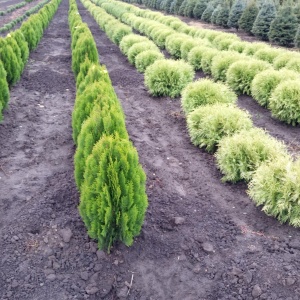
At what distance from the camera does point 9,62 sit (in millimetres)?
9117

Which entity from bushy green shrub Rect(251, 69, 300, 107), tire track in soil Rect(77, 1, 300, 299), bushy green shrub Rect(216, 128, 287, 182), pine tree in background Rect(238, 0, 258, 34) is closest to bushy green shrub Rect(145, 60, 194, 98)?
bushy green shrub Rect(251, 69, 300, 107)

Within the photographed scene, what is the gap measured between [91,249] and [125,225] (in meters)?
0.59

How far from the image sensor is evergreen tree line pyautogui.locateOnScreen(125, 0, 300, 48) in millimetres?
18188

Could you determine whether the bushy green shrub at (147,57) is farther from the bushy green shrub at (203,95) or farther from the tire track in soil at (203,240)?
the tire track in soil at (203,240)

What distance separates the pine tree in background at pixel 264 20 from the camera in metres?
20.1

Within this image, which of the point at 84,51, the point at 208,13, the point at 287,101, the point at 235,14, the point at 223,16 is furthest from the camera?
the point at 208,13

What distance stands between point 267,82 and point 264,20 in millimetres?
14789

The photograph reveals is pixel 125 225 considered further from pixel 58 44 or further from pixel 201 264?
pixel 58 44

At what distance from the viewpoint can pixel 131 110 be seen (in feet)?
25.9

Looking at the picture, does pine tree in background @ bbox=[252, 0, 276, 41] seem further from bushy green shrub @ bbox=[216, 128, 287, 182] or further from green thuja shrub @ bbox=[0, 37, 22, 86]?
bushy green shrub @ bbox=[216, 128, 287, 182]

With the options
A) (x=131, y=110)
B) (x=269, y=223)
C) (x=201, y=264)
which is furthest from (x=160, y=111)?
(x=201, y=264)

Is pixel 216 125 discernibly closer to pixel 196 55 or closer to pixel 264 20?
pixel 196 55

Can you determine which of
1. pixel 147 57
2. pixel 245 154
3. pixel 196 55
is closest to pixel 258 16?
pixel 196 55

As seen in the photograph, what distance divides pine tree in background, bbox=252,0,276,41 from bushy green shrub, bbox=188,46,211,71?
36.7 ft
